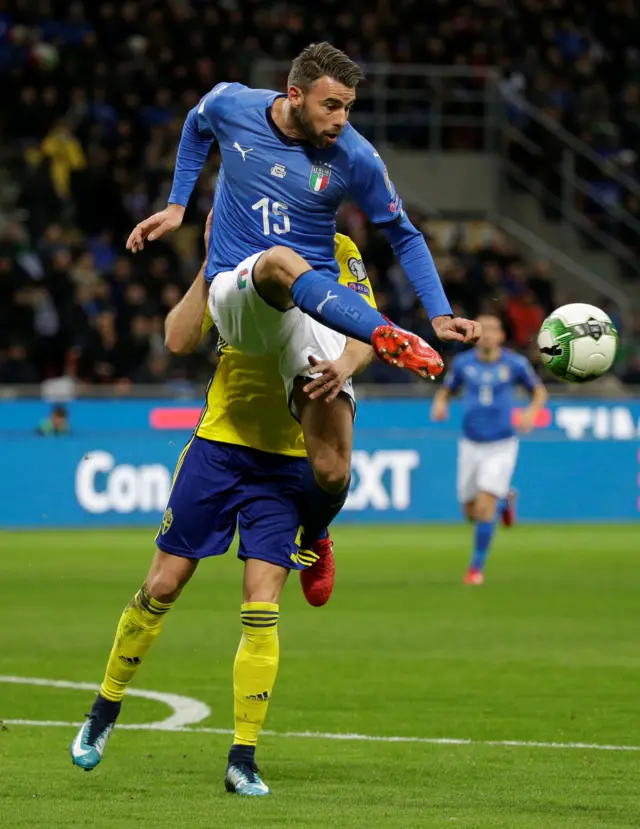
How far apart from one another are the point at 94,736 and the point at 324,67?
2753mm

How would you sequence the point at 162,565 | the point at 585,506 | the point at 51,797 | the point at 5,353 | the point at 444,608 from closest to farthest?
1. the point at 51,797
2. the point at 162,565
3. the point at 444,608
4. the point at 5,353
5. the point at 585,506

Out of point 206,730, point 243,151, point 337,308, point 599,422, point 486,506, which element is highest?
point 243,151

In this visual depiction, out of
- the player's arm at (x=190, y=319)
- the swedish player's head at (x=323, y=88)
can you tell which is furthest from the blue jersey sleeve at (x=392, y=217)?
the player's arm at (x=190, y=319)

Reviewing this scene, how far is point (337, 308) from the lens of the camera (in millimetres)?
5941

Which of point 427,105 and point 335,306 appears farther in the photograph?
point 427,105

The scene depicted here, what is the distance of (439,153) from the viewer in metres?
27.9

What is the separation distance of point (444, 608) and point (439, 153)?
50.4 feet

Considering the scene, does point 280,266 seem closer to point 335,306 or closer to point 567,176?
point 335,306

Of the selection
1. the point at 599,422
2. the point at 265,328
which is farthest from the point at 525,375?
the point at 265,328

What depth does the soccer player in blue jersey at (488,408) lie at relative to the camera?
16.9 metres

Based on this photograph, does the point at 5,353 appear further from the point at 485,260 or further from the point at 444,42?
the point at 444,42

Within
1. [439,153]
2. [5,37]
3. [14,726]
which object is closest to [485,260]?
[439,153]

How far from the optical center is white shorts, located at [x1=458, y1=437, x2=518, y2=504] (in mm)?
16719

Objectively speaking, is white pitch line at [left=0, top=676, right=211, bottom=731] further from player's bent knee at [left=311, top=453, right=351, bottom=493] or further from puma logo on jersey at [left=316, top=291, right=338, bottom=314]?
puma logo on jersey at [left=316, top=291, right=338, bottom=314]
